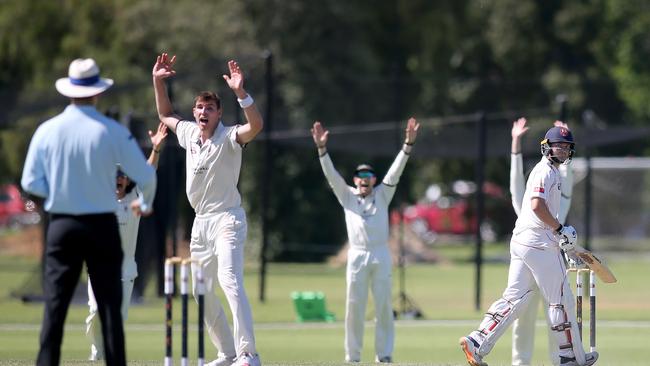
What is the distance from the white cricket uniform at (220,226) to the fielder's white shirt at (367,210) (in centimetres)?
353

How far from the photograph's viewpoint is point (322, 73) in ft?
109

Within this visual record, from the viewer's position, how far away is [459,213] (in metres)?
41.7

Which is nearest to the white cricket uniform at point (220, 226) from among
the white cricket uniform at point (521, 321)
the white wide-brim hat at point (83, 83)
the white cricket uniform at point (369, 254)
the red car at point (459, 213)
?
the white wide-brim hat at point (83, 83)

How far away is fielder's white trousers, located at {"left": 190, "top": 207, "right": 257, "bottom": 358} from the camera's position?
10102 millimetres

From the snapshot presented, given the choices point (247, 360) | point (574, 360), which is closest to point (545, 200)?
point (574, 360)

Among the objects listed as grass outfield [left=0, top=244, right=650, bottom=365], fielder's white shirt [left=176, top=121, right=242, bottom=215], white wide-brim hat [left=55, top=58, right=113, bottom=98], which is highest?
white wide-brim hat [left=55, top=58, right=113, bottom=98]

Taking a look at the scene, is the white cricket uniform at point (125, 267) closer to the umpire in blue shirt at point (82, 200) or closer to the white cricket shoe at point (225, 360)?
the white cricket shoe at point (225, 360)

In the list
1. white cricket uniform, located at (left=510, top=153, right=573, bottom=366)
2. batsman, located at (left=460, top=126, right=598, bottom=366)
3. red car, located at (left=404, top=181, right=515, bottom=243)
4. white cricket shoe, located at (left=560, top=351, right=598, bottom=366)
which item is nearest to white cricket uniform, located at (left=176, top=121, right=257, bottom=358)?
batsman, located at (left=460, top=126, right=598, bottom=366)

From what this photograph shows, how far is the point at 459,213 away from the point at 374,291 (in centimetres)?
2797

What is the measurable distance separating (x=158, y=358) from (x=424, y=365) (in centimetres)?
346

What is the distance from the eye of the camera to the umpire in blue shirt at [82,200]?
27.4 feet

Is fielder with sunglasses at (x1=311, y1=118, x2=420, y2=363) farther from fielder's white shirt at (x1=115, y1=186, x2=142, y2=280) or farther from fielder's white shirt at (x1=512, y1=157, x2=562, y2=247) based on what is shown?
fielder's white shirt at (x1=512, y1=157, x2=562, y2=247)

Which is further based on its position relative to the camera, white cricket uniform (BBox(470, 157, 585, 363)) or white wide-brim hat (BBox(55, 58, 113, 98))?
white cricket uniform (BBox(470, 157, 585, 363))

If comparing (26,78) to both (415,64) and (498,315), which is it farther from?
(498,315)
